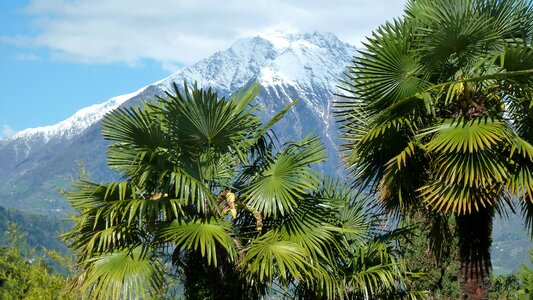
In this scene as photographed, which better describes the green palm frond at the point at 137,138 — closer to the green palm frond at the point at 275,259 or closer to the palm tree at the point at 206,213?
the palm tree at the point at 206,213

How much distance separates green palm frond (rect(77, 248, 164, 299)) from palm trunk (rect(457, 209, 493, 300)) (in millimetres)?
4065

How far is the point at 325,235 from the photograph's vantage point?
1005cm

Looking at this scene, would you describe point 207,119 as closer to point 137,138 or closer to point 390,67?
point 137,138

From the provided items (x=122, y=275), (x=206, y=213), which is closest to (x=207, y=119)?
(x=206, y=213)

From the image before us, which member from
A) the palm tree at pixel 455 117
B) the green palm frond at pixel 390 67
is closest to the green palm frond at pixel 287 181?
the palm tree at pixel 455 117

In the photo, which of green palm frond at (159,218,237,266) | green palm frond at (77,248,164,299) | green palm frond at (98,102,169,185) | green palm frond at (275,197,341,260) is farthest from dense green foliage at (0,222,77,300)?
green palm frond at (275,197,341,260)

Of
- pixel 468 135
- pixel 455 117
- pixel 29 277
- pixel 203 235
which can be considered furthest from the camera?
pixel 29 277

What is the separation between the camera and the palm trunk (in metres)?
9.45

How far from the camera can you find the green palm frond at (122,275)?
345 inches

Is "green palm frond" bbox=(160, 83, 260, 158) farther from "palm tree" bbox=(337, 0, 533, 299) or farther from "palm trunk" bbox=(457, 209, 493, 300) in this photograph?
"palm trunk" bbox=(457, 209, 493, 300)

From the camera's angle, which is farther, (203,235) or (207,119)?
(207,119)

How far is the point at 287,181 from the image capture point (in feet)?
33.4

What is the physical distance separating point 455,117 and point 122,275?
189 inches

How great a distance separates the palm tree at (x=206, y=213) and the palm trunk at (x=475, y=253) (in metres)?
1.34
